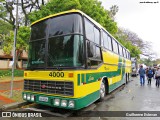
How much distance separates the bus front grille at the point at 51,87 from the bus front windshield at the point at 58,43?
0.54m

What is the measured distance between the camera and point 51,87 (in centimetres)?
592

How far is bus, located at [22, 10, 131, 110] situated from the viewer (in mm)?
5598

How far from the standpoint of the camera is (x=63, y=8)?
16.8 m

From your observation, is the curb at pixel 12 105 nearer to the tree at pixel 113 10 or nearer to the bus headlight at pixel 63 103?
the bus headlight at pixel 63 103

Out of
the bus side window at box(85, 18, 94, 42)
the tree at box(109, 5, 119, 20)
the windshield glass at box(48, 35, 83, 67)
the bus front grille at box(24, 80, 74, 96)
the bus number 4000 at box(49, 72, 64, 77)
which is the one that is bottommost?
the bus front grille at box(24, 80, 74, 96)

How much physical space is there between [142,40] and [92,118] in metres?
52.1

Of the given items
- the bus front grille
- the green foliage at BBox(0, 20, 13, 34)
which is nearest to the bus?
the bus front grille

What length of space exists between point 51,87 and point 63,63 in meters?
0.88

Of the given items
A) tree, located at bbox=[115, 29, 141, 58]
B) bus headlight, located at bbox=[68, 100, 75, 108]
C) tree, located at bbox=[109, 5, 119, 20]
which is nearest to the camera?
bus headlight, located at bbox=[68, 100, 75, 108]

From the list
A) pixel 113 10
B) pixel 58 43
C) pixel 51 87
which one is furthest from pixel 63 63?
pixel 113 10

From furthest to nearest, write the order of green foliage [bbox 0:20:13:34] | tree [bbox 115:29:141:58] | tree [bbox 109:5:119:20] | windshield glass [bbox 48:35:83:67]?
tree [bbox 115:29:141:58], tree [bbox 109:5:119:20], green foliage [bbox 0:20:13:34], windshield glass [bbox 48:35:83:67]

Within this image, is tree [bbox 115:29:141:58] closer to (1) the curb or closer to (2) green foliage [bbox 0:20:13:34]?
(2) green foliage [bbox 0:20:13:34]

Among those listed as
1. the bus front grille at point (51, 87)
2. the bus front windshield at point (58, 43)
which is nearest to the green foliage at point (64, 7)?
the bus front windshield at point (58, 43)

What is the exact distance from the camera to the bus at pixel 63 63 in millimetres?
5598
